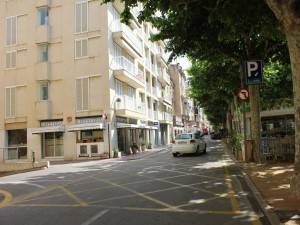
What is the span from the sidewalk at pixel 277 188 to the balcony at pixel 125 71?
19132mm

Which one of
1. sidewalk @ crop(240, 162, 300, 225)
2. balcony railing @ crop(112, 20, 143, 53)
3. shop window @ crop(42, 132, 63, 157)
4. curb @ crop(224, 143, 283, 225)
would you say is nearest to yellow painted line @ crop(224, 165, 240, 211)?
curb @ crop(224, 143, 283, 225)

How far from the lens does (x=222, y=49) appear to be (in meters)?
18.0

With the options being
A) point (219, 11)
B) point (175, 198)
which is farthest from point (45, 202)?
point (219, 11)

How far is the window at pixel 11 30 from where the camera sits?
37.0 metres

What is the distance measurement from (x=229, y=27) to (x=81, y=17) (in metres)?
22.9

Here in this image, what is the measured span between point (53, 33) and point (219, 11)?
25.2 metres

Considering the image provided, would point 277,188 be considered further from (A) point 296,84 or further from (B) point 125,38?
(B) point 125,38

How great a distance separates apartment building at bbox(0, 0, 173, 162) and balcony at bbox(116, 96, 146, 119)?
0.34 feet

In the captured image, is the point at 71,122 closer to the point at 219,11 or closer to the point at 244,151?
the point at 244,151

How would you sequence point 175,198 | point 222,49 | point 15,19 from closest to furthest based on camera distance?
point 175,198 → point 222,49 → point 15,19

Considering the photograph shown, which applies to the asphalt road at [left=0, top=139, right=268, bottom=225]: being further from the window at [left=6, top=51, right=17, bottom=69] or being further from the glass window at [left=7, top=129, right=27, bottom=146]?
the window at [left=6, top=51, right=17, bottom=69]

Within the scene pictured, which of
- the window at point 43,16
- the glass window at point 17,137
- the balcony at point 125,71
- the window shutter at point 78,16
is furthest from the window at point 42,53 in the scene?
the glass window at point 17,137

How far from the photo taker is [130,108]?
1513 inches

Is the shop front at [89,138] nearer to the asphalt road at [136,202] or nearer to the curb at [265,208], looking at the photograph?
the asphalt road at [136,202]
